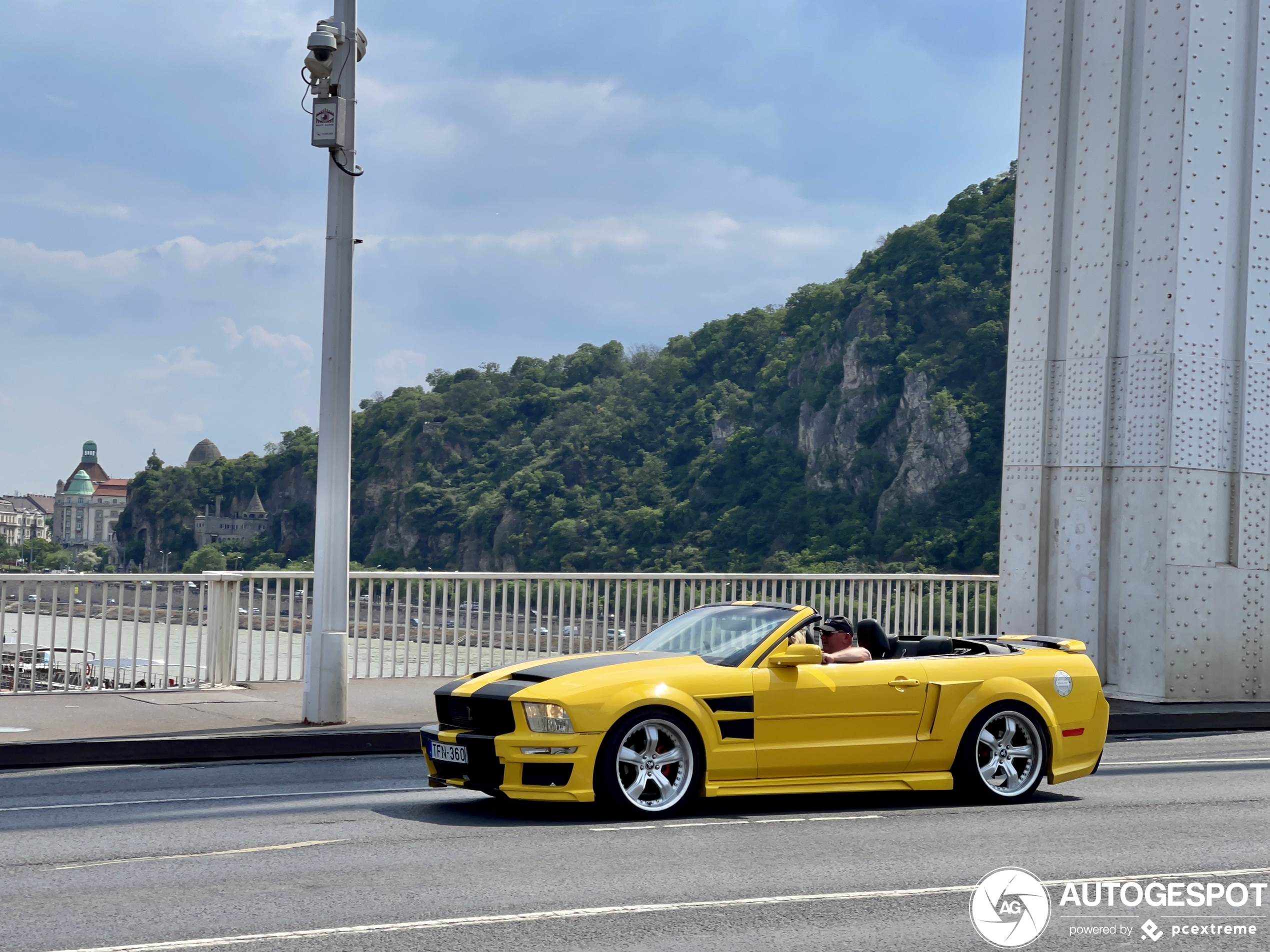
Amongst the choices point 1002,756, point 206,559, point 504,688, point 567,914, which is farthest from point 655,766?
point 206,559

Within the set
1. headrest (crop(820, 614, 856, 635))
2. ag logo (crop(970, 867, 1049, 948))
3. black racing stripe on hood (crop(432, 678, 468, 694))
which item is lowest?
ag logo (crop(970, 867, 1049, 948))

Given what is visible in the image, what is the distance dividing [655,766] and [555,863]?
1.41 m

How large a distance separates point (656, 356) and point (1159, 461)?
134 meters

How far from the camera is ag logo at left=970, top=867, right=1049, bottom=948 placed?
17.6 ft

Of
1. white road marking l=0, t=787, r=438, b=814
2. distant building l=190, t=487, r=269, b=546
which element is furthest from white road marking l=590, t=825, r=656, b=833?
distant building l=190, t=487, r=269, b=546

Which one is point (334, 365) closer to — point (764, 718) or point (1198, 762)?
point (764, 718)

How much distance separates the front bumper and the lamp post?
166 inches

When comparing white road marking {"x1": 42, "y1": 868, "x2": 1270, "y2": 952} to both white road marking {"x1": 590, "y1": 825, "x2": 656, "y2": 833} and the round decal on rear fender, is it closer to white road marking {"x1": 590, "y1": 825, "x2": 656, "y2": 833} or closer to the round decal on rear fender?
white road marking {"x1": 590, "y1": 825, "x2": 656, "y2": 833}

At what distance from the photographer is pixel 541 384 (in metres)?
149

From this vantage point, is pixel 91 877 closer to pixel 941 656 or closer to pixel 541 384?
pixel 941 656

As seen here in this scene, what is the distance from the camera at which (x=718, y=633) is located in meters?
8.71

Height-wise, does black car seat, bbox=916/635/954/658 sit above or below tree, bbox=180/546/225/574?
above

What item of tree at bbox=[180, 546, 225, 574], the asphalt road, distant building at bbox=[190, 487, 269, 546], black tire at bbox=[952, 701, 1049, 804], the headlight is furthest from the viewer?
distant building at bbox=[190, 487, 269, 546]

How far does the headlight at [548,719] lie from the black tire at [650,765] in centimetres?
24
